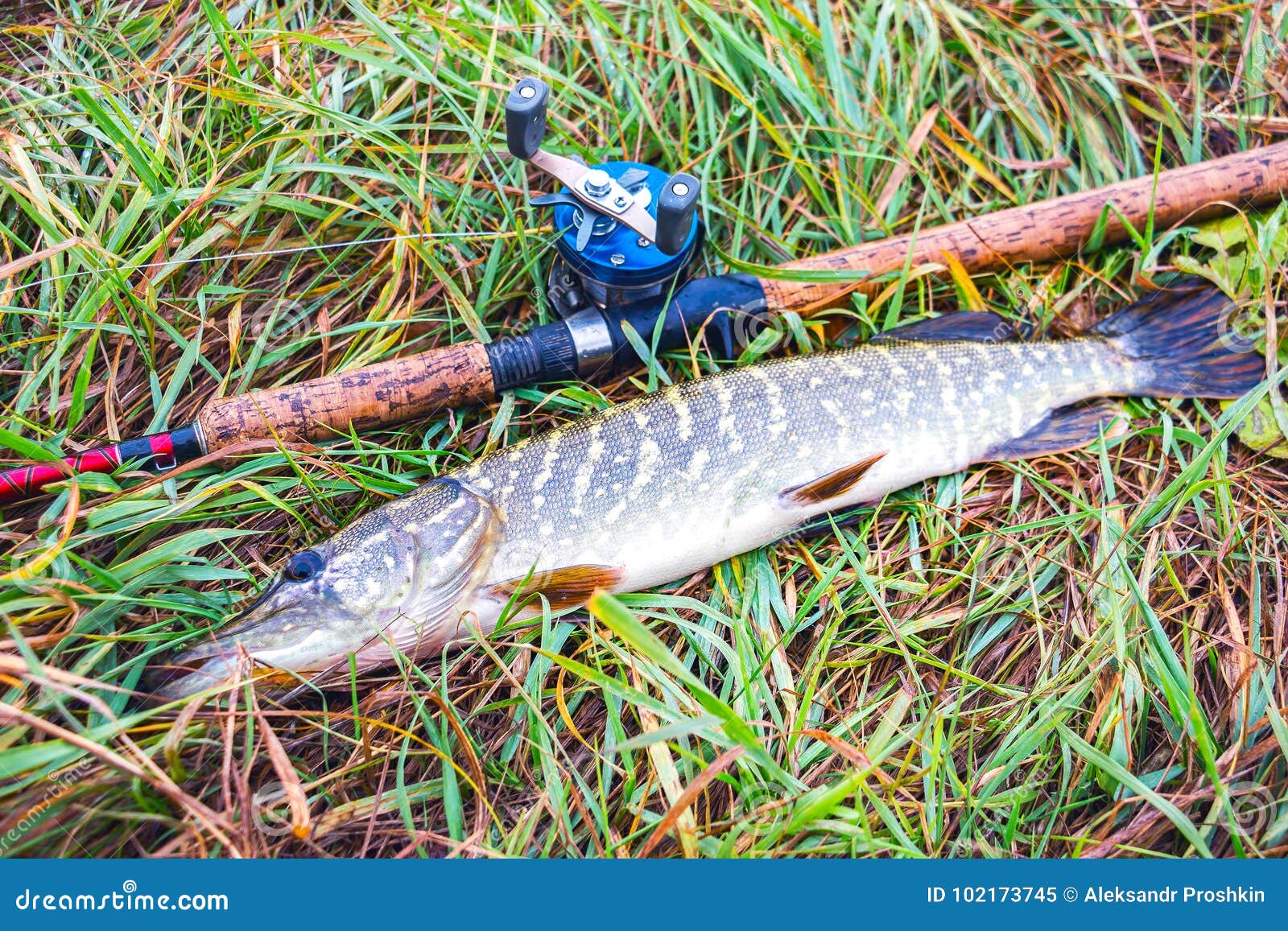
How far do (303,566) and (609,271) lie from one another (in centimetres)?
140

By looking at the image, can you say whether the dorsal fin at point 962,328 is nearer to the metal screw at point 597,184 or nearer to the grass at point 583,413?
the grass at point 583,413

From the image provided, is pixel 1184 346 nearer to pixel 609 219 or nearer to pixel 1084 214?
pixel 1084 214

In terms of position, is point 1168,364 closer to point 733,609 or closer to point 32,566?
point 733,609

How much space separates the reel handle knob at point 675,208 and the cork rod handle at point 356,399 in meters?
0.82

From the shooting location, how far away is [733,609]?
288 centimetres

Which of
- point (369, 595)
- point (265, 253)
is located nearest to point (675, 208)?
point (369, 595)

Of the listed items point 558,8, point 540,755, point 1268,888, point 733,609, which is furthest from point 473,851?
point 558,8

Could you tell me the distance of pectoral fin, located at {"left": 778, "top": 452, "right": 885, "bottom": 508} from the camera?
2859 mm

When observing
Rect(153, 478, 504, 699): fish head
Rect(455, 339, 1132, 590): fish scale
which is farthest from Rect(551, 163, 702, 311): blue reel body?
Rect(153, 478, 504, 699): fish head

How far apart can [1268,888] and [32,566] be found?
12.1 ft

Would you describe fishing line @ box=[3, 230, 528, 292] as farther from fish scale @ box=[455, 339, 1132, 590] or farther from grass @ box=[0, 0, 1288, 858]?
fish scale @ box=[455, 339, 1132, 590]

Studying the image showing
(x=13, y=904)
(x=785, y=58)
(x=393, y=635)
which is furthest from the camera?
(x=785, y=58)

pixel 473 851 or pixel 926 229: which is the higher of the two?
pixel 926 229

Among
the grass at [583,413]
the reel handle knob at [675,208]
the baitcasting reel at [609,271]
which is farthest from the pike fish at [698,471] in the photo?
the reel handle knob at [675,208]
